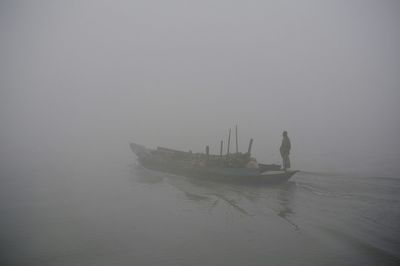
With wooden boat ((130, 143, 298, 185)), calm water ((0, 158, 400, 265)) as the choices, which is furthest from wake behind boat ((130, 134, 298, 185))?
calm water ((0, 158, 400, 265))

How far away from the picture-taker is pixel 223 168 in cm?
1941

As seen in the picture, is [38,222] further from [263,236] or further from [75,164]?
[75,164]

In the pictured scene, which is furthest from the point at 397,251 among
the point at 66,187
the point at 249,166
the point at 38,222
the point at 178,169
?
the point at 66,187

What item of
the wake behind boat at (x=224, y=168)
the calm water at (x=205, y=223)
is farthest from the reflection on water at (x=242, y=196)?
the wake behind boat at (x=224, y=168)

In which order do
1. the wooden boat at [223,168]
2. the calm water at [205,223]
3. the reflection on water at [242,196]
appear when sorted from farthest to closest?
the wooden boat at [223,168], the reflection on water at [242,196], the calm water at [205,223]

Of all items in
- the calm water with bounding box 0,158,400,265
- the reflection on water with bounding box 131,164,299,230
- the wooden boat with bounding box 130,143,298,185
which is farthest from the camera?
the wooden boat with bounding box 130,143,298,185

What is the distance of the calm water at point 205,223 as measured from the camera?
380 inches

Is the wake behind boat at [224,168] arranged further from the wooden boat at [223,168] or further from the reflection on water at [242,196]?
the reflection on water at [242,196]

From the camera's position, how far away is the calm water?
9.64 m

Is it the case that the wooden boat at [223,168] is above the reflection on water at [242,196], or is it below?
above

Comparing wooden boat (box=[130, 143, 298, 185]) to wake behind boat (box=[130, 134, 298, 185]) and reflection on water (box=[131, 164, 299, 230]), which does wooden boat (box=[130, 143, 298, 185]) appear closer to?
wake behind boat (box=[130, 134, 298, 185])

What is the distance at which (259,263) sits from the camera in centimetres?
911

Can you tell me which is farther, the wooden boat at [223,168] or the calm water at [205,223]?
the wooden boat at [223,168]

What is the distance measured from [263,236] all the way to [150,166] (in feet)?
52.5
